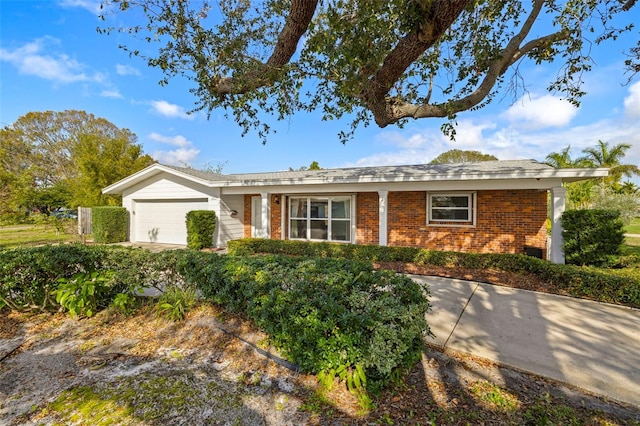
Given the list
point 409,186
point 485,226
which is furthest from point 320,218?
point 485,226

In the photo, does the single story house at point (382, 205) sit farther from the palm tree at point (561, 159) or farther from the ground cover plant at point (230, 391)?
the palm tree at point (561, 159)

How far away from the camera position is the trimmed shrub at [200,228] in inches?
446

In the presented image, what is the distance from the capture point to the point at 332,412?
7.64 feet

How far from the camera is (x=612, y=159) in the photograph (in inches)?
784

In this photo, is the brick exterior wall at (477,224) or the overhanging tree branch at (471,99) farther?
the brick exterior wall at (477,224)

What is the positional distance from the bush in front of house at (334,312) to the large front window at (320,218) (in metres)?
7.66

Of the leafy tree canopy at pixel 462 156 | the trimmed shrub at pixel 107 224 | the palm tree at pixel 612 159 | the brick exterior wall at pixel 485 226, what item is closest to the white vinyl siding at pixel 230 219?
the trimmed shrub at pixel 107 224

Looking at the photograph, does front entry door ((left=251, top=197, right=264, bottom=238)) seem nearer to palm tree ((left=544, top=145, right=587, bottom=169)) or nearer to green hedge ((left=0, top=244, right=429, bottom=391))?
green hedge ((left=0, top=244, right=429, bottom=391))

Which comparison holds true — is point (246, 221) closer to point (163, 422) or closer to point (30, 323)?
point (30, 323)

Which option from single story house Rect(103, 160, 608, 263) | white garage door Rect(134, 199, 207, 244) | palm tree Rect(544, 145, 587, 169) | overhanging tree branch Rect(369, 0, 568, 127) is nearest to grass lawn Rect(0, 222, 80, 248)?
single story house Rect(103, 160, 608, 263)

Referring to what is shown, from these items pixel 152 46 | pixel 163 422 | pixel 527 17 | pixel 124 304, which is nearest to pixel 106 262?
pixel 124 304

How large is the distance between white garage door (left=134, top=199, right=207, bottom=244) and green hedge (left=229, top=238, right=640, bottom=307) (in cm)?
371

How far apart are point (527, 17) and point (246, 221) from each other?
449 inches

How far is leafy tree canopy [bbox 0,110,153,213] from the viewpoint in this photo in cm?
1283
